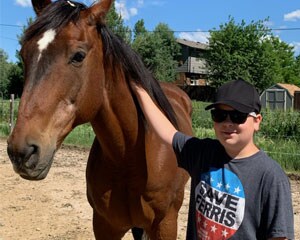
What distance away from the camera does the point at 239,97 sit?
67.1 inches

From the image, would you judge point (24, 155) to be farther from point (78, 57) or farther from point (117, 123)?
point (117, 123)

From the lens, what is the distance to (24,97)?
1.90 m

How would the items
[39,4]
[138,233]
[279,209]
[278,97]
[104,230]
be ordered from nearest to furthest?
[279,209] → [39,4] → [104,230] → [138,233] → [278,97]

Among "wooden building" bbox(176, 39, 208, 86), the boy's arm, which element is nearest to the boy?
the boy's arm

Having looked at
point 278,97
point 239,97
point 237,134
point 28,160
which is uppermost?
point 278,97

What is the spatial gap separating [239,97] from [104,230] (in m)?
1.68

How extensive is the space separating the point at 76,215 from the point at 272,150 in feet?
15.1

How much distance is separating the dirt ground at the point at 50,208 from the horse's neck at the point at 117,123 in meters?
2.13

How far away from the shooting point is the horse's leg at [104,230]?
2893 mm

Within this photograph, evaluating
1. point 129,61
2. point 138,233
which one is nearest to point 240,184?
point 129,61

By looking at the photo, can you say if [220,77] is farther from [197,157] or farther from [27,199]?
[197,157]

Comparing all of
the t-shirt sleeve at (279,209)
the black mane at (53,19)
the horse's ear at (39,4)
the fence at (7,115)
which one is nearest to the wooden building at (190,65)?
the fence at (7,115)

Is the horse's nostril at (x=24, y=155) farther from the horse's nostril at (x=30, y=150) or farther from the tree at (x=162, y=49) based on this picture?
the tree at (x=162, y=49)

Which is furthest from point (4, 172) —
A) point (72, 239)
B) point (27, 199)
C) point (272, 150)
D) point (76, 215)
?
point (272, 150)
